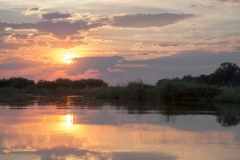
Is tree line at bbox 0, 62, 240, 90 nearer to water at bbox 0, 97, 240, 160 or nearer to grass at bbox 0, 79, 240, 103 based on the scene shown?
grass at bbox 0, 79, 240, 103

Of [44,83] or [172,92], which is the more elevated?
[44,83]

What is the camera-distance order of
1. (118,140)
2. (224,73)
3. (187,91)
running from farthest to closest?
(224,73), (187,91), (118,140)

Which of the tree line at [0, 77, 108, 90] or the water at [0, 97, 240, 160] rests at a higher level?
the tree line at [0, 77, 108, 90]

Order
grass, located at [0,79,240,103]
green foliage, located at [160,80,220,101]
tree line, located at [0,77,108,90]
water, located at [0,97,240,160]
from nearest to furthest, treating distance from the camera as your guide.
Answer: water, located at [0,97,240,160], grass, located at [0,79,240,103], green foliage, located at [160,80,220,101], tree line, located at [0,77,108,90]

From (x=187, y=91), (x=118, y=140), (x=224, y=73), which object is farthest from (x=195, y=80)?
(x=118, y=140)

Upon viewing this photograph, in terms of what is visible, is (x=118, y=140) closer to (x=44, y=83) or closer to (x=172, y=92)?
(x=172, y=92)

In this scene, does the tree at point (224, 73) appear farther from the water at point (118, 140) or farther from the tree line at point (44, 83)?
the water at point (118, 140)

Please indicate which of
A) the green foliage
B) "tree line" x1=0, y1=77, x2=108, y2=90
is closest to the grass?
the green foliage

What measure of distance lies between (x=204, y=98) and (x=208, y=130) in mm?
24115

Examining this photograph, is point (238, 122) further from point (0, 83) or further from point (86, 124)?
point (0, 83)

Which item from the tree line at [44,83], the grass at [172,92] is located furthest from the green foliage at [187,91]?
the tree line at [44,83]

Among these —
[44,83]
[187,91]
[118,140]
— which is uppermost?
[44,83]

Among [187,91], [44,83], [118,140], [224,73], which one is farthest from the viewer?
[44,83]

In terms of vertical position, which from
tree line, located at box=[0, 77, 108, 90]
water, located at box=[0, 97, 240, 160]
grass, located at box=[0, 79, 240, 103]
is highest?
tree line, located at box=[0, 77, 108, 90]
